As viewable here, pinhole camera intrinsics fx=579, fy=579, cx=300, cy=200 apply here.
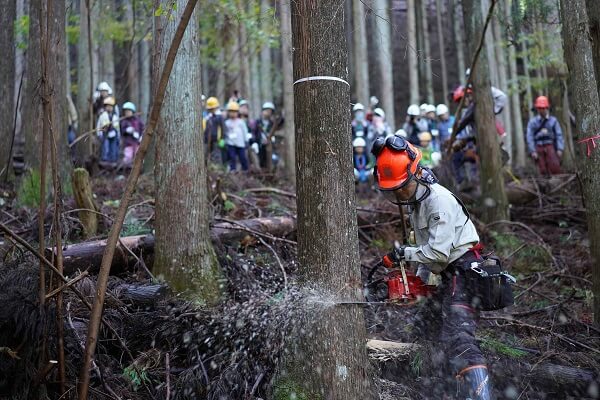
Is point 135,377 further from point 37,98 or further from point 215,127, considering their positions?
point 215,127

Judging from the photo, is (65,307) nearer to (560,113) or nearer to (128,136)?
(128,136)

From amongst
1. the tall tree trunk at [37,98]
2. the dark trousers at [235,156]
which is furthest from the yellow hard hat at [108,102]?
the tall tree trunk at [37,98]

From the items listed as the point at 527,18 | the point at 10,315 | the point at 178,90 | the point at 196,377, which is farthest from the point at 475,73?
the point at 10,315

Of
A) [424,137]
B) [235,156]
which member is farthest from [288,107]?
[424,137]

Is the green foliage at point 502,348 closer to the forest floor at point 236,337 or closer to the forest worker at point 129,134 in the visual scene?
the forest floor at point 236,337

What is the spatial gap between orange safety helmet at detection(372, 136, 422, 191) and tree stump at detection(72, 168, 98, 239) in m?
3.71

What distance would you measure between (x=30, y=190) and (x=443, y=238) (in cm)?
622

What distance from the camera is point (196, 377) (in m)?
4.25

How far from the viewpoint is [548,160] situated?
13.0 metres

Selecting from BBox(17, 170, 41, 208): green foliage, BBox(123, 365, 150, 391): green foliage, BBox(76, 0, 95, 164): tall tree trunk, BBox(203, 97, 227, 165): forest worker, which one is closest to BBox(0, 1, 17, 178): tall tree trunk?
BBox(76, 0, 95, 164): tall tree trunk

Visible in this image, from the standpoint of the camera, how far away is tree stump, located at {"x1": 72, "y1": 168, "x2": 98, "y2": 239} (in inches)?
265

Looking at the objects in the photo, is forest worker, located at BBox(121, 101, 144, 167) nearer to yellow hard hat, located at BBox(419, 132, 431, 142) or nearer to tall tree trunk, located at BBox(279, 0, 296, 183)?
tall tree trunk, located at BBox(279, 0, 296, 183)

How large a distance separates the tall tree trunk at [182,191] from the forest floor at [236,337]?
0.85 ft

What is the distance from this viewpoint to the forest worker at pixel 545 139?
12828 millimetres
